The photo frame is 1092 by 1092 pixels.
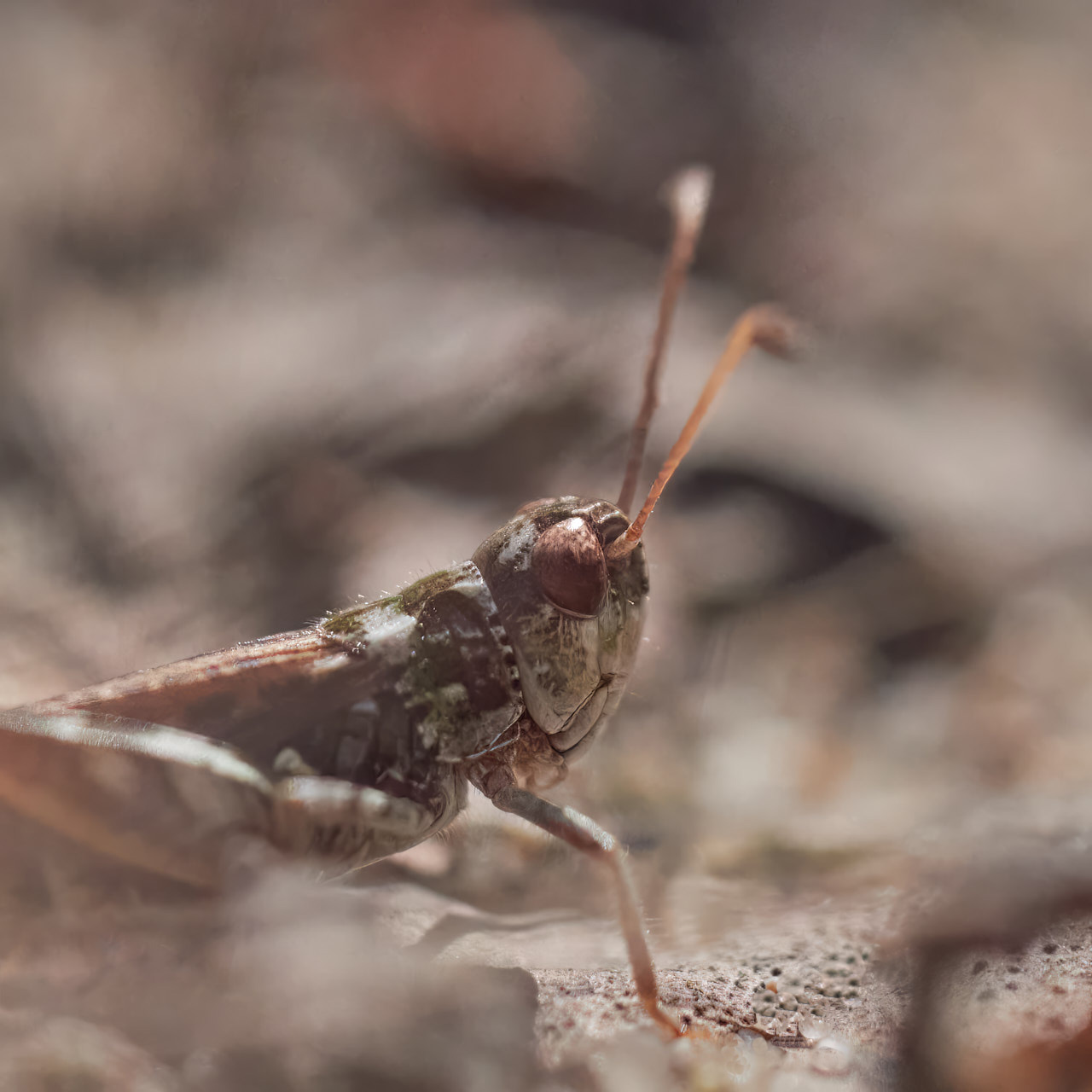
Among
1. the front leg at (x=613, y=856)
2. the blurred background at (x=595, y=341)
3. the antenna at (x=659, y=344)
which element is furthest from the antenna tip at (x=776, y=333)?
the front leg at (x=613, y=856)

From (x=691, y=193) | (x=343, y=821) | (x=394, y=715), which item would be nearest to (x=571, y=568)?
(x=394, y=715)

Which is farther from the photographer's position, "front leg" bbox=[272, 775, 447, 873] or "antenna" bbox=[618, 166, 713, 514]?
"antenna" bbox=[618, 166, 713, 514]

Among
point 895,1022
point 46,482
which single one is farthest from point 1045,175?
point 46,482

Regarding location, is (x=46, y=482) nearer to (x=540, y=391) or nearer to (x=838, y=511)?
(x=540, y=391)

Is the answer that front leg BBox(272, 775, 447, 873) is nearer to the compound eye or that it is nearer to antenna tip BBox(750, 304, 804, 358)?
Result: the compound eye

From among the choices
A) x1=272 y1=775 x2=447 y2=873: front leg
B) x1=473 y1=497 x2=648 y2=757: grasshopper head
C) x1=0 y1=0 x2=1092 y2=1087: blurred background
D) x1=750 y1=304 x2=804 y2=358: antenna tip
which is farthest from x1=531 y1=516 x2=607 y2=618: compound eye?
x1=0 y1=0 x2=1092 y2=1087: blurred background

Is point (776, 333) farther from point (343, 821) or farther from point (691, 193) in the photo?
point (343, 821)
